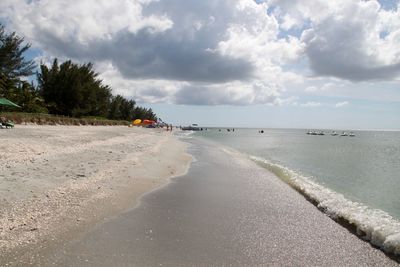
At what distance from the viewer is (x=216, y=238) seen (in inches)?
280

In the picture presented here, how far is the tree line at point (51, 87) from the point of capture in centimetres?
4528

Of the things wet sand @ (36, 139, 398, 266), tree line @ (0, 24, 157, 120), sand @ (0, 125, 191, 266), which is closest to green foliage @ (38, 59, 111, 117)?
tree line @ (0, 24, 157, 120)

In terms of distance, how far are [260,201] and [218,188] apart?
2255mm

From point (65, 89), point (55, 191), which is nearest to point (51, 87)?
point (65, 89)

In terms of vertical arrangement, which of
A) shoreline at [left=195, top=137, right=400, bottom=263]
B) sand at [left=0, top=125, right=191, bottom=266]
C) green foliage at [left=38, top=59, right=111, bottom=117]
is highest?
green foliage at [left=38, top=59, right=111, bottom=117]

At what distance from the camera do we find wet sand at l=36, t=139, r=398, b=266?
5918 mm

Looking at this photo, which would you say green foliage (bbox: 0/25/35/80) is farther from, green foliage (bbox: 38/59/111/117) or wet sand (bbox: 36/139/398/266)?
wet sand (bbox: 36/139/398/266)

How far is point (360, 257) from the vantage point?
6648mm

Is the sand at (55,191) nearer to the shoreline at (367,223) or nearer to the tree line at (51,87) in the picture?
the shoreline at (367,223)

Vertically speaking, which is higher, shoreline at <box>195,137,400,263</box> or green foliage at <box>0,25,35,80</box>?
green foliage at <box>0,25,35,80</box>

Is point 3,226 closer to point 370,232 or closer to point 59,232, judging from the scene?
point 59,232

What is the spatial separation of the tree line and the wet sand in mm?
41014

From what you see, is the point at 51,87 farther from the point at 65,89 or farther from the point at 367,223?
the point at 367,223

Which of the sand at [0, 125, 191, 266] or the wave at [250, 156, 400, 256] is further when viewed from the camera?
the wave at [250, 156, 400, 256]
